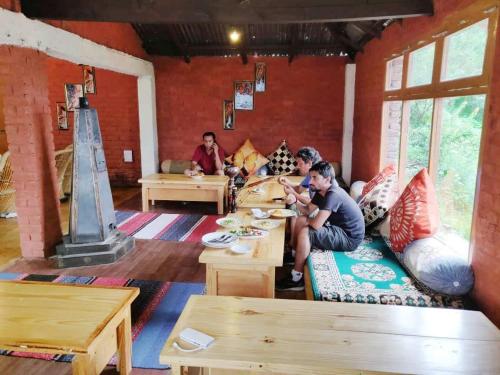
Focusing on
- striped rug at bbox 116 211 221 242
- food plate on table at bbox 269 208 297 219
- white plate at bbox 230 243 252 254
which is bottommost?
striped rug at bbox 116 211 221 242

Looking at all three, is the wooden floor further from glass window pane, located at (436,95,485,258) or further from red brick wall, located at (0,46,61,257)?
glass window pane, located at (436,95,485,258)

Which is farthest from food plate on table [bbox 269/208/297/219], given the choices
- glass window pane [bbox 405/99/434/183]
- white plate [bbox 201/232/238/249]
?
glass window pane [bbox 405/99/434/183]

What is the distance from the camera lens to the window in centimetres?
264

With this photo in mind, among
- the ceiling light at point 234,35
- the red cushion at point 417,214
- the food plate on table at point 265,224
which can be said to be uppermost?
the ceiling light at point 234,35

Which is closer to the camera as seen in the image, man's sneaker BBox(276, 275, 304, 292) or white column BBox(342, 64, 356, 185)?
man's sneaker BBox(276, 275, 304, 292)

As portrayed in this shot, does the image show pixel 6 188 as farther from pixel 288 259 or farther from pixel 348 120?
pixel 348 120

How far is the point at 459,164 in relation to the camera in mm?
2885

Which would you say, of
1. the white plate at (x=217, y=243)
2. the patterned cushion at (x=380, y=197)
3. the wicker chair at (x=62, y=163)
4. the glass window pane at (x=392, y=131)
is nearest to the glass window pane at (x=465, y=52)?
the patterned cushion at (x=380, y=197)

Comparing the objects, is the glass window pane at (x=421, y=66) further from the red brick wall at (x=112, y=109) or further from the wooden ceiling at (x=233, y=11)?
the red brick wall at (x=112, y=109)

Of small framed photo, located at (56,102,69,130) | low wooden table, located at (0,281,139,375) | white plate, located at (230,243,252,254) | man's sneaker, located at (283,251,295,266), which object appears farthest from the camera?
small framed photo, located at (56,102,69,130)

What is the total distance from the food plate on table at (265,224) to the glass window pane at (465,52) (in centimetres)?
179

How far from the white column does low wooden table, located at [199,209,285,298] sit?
4411 millimetres

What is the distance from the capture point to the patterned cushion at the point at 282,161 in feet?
22.8

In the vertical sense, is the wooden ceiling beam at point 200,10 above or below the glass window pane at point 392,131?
above
